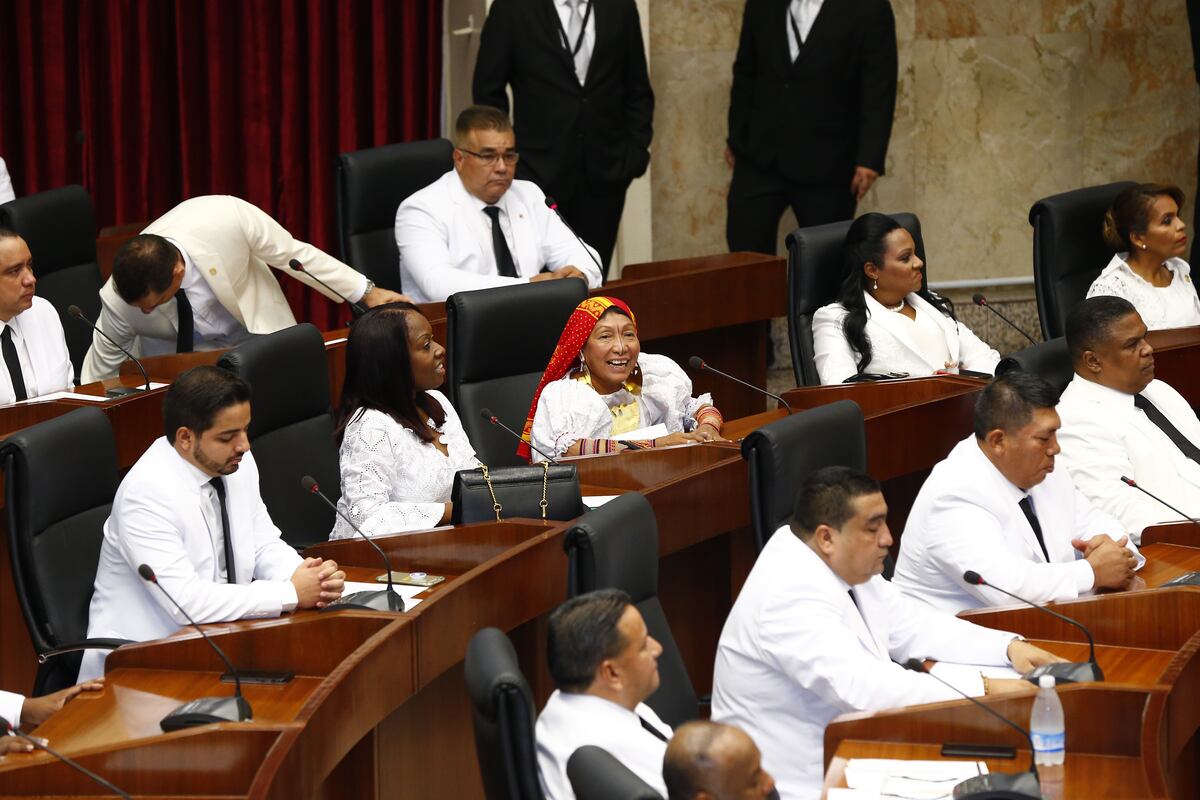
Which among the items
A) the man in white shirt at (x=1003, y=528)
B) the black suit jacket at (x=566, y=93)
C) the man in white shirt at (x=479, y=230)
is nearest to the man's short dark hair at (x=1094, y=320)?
the man in white shirt at (x=1003, y=528)

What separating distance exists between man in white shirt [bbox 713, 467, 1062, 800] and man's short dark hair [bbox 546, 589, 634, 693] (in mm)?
423

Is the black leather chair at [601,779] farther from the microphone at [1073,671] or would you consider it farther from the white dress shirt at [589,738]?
the microphone at [1073,671]

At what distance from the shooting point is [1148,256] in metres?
5.16

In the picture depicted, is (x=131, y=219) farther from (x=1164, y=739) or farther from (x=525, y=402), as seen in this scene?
(x=1164, y=739)

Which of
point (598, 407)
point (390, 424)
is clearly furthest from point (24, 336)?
point (598, 407)

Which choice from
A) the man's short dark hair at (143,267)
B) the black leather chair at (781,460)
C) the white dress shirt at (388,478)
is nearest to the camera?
the black leather chair at (781,460)

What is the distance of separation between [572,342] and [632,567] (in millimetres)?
1432

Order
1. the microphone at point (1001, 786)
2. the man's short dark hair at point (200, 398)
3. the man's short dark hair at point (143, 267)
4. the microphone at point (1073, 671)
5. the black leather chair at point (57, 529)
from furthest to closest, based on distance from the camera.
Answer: the man's short dark hair at point (143, 267) < the man's short dark hair at point (200, 398) < the black leather chair at point (57, 529) < the microphone at point (1073, 671) < the microphone at point (1001, 786)

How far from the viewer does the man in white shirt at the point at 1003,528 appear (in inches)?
131

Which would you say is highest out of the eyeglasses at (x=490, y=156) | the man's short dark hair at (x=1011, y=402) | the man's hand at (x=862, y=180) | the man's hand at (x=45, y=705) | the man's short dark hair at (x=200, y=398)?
the eyeglasses at (x=490, y=156)

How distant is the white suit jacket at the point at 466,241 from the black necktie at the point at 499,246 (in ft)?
0.05

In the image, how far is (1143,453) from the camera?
13.3 ft

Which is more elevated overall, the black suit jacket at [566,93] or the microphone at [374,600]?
the black suit jacket at [566,93]

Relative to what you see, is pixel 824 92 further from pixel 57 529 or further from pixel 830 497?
pixel 57 529
